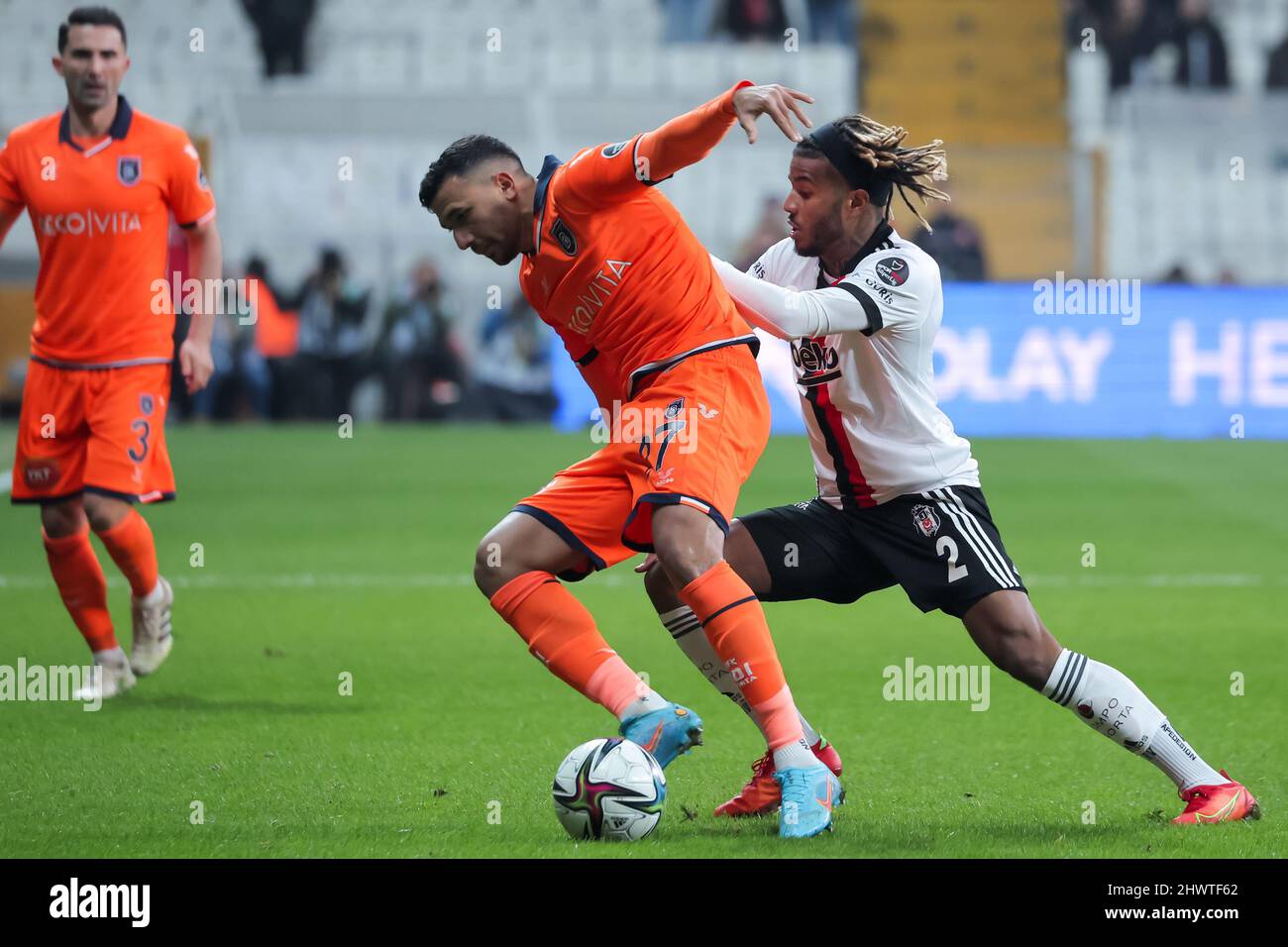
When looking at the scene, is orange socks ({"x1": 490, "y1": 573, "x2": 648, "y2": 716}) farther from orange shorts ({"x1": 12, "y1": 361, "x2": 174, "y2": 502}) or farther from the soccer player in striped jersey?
orange shorts ({"x1": 12, "y1": 361, "x2": 174, "y2": 502})

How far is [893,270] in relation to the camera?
15.4ft

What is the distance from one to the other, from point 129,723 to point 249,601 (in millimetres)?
2745

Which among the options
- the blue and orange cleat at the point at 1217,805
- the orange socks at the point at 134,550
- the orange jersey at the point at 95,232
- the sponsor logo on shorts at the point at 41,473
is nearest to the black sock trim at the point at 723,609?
the blue and orange cleat at the point at 1217,805

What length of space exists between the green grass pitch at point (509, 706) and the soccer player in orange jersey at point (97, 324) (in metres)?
0.63

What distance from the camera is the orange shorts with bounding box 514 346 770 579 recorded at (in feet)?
15.0

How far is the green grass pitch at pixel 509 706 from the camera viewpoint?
15.0 ft

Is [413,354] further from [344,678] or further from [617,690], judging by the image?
[617,690]

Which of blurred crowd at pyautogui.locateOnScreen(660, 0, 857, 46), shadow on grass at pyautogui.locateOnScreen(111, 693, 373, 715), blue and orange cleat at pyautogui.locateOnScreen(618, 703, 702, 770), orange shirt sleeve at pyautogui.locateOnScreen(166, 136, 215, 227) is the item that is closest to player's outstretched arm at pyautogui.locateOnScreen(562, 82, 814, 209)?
blue and orange cleat at pyautogui.locateOnScreen(618, 703, 702, 770)

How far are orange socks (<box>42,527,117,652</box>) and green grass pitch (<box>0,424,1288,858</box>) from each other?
313 mm

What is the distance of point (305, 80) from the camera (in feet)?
76.3

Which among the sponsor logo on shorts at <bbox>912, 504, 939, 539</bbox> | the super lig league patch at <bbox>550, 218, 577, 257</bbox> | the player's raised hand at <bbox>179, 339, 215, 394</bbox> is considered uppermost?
the super lig league patch at <bbox>550, 218, 577, 257</bbox>

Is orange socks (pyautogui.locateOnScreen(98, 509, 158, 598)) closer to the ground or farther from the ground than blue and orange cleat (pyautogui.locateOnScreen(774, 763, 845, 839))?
farther from the ground

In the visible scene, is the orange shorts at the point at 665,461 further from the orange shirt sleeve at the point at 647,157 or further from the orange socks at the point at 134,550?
the orange socks at the point at 134,550

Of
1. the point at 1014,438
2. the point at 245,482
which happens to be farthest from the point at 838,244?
the point at 1014,438
